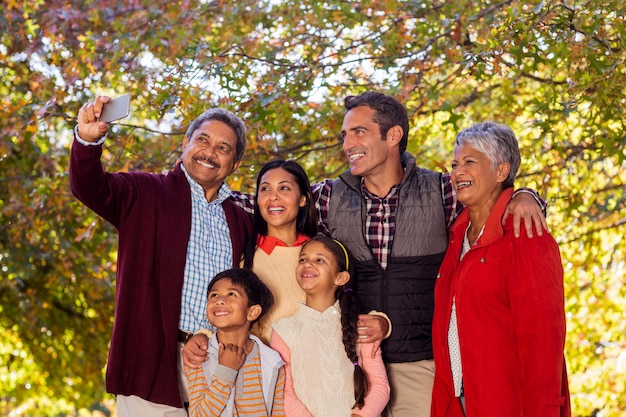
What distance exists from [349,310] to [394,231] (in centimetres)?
44

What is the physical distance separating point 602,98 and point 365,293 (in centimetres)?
211

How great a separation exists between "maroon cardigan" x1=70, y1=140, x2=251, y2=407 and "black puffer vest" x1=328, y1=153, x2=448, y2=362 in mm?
810

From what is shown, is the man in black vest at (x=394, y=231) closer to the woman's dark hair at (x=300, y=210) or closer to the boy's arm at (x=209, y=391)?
the woman's dark hair at (x=300, y=210)

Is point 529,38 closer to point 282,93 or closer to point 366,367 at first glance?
point 282,93

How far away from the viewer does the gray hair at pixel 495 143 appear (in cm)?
395

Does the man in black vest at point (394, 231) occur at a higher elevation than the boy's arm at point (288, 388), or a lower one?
higher

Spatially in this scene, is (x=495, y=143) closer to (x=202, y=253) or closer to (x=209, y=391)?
(x=202, y=253)

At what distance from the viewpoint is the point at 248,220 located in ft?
14.1

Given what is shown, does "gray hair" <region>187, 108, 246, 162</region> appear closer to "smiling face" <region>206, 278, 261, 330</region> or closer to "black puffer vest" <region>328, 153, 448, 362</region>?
"black puffer vest" <region>328, 153, 448, 362</region>

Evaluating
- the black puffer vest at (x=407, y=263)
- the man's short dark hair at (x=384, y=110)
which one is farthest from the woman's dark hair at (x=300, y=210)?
the man's short dark hair at (x=384, y=110)

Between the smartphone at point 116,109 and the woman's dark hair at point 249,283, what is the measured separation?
2.73 feet

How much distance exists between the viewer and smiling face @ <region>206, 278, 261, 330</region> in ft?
12.5

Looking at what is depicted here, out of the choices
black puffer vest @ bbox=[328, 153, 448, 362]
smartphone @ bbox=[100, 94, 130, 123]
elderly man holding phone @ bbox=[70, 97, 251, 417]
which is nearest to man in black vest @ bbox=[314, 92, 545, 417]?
black puffer vest @ bbox=[328, 153, 448, 362]

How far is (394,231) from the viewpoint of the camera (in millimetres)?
4164
